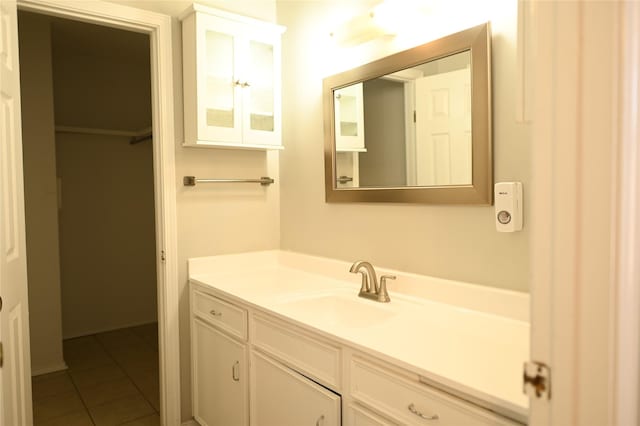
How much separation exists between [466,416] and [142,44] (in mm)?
3731

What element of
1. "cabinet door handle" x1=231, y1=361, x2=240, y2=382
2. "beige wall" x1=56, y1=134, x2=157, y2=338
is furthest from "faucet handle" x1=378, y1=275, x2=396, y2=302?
"beige wall" x1=56, y1=134, x2=157, y2=338

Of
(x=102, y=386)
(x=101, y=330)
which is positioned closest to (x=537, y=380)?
(x=102, y=386)

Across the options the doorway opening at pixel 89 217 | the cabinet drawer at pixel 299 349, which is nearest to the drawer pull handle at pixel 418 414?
the cabinet drawer at pixel 299 349

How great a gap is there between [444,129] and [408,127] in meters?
0.17

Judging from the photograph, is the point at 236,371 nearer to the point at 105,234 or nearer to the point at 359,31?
the point at 359,31

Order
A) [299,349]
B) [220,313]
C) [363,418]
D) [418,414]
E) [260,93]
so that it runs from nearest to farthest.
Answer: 1. [418,414]
2. [363,418]
3. [299,349]
4. [220,313]
5. [260,93]

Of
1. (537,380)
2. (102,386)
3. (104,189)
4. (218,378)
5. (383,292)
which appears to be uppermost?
(104,189)

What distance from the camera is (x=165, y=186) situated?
2291 mm

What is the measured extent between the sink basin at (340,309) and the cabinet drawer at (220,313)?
0.80 feet

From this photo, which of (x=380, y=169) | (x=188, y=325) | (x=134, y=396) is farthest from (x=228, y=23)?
(x=134, y=396)

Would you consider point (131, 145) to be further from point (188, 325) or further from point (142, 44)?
point (188, 325)

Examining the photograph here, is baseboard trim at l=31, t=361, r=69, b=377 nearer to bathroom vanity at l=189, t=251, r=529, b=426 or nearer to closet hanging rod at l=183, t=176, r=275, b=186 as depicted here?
bathroom vanity at l=189, t=251, r=529, b=426

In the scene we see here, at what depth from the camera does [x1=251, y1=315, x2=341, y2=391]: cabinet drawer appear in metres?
1.40

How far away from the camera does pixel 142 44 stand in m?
3.71
